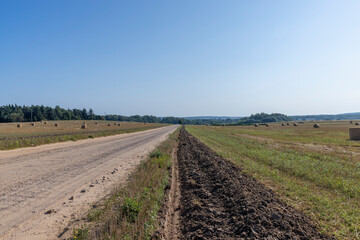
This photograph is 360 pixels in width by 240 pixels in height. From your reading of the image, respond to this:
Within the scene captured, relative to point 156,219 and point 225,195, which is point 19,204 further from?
point 225,195

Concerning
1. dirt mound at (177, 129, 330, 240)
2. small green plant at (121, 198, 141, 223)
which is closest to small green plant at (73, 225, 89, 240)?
small green plant at (121, 198, 141, 223)

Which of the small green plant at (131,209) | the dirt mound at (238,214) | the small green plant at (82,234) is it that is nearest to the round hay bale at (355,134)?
the dirt mound at (238,214)

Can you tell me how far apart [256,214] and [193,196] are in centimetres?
277

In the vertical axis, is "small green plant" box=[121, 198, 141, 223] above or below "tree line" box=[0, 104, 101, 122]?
below

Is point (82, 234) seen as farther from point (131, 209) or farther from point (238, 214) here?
point (238, 214)

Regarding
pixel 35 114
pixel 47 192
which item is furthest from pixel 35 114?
pixel 47 192

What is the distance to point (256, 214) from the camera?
19.5ft

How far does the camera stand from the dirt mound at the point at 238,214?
17.1 feet

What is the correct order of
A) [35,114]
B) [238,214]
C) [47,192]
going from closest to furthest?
[238,214] → [47,192] → [35,114]

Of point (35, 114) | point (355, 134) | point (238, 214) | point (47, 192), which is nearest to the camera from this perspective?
point (238, 214)

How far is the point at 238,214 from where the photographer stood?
6.22 metres

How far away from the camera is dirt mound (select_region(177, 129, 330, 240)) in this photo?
5.21 metres

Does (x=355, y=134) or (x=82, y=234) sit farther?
(x=355, y=134)

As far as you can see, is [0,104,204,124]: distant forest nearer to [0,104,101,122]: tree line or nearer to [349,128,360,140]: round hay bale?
[0,104,101,122]: tree line
